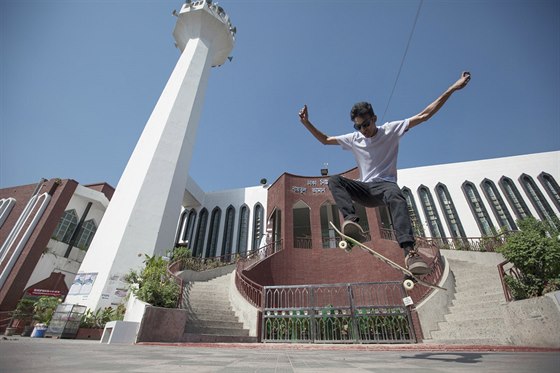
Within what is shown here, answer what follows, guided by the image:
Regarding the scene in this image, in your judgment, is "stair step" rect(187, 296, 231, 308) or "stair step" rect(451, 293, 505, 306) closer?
"stair step" rect(451, 293, 505, 306)

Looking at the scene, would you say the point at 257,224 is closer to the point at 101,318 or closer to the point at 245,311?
the point at 101,318

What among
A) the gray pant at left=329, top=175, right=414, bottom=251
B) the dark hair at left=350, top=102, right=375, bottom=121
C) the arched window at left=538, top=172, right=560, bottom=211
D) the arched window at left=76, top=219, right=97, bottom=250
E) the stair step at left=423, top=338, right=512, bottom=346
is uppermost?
the arched window at left=538, top=172, right=560, bottom=211

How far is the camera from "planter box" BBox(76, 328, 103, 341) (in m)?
9.25

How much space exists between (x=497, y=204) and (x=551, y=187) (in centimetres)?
369

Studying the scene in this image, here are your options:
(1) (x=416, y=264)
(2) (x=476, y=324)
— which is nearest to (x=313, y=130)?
(1) (x=416, y=264)

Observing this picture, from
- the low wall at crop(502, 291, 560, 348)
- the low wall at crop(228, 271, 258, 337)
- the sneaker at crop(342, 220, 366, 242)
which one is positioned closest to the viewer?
the sneaker at crop(342, 220, 366, 242)

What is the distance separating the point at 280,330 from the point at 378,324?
2.64 meters

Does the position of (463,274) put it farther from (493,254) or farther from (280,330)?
(280,330)

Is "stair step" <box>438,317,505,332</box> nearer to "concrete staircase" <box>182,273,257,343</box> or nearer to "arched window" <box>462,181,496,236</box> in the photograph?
"concrete staircase" <box>182,273,257,343</box>

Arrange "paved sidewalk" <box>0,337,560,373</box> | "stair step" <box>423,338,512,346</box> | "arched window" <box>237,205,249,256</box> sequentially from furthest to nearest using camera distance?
"arched window" <box>237,205,249,256</box> < "stair step" <box>423,338,512,346</box> < "paved sidewalk" <box>0,337,560,373</box>

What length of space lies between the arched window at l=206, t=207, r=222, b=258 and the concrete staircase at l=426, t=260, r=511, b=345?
15503 millimetres

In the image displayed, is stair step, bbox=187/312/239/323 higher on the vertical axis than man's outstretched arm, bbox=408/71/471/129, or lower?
lower

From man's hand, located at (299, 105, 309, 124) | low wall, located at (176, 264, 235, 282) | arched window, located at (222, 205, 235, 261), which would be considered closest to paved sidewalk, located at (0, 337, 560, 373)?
man's hand, located at (299, 105, 309, 124)

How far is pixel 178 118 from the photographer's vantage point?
59.3 feet
